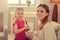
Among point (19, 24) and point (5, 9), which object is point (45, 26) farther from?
point (5, 9)

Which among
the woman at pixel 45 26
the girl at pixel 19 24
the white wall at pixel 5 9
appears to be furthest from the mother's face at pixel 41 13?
the white wall at pixel 5 9

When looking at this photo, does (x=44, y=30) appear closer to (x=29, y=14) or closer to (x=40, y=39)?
(x=40, y=39)

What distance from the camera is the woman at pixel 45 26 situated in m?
2.38

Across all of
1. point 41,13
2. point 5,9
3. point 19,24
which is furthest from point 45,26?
point 5,9

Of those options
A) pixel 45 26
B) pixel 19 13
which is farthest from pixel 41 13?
pixel 19 13

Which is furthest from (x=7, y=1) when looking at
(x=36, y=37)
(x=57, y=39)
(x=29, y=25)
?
(x=57, y=39)

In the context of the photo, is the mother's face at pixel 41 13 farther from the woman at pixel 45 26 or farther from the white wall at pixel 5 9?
the white wall at pixel 5 9

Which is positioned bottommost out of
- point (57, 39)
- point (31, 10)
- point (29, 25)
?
point (57, 39)

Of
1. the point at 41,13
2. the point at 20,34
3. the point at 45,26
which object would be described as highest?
the point at 41,13

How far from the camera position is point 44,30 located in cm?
240

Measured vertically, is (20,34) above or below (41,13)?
below

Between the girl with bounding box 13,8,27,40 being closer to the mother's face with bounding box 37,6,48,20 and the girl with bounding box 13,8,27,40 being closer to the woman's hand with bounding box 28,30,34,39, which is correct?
the woman's hand with bounding box 28,30,34,39

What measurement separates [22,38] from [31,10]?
40cm

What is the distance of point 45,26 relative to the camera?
2.41 metres
